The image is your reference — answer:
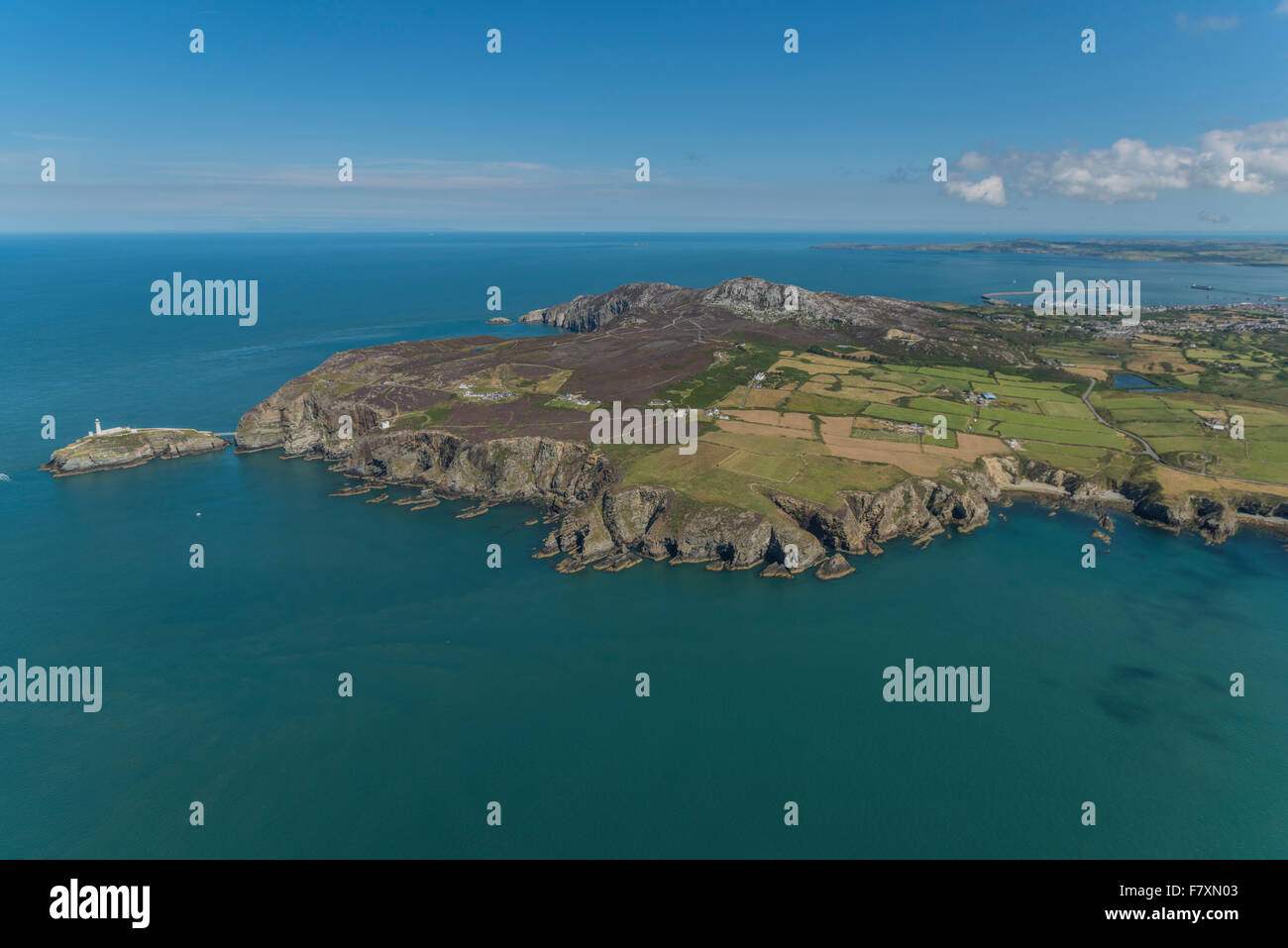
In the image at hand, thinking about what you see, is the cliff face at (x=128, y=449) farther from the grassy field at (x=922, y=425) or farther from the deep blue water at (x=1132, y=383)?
the deep blue water at (x=1132, y=383)

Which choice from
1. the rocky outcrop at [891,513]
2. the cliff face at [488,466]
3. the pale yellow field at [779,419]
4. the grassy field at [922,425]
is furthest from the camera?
the pale yellow field at [779,419]

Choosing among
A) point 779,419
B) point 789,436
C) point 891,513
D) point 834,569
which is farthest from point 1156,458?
point 834,569

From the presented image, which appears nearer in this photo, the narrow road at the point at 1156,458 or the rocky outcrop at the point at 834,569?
the rocky outcrop at the point at 834,569

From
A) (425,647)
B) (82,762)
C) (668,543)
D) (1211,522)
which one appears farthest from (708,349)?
(82,762)

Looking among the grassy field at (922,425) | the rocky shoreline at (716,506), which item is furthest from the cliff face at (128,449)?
the grassy field at (922,425)

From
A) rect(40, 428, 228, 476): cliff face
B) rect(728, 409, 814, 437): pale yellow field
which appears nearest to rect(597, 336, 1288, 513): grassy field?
rect(728, 409, 814, 437): pale yellow field

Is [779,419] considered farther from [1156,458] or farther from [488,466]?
[1156,458]
